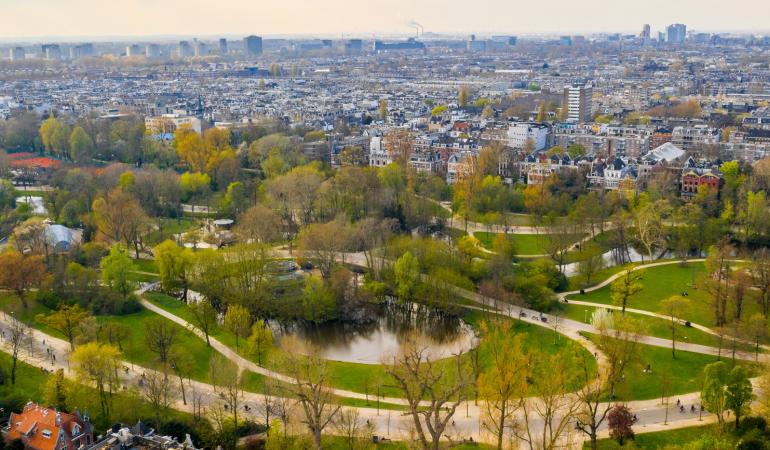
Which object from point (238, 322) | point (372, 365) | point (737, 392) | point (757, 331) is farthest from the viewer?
point (238, 322)

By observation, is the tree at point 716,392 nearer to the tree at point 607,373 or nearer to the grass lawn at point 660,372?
the tree at point 607,373

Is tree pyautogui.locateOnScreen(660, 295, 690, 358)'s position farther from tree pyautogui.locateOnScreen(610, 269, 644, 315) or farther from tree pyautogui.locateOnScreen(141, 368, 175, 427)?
tree pyautogui.locateOnScreen(141, 368, 175, 427)

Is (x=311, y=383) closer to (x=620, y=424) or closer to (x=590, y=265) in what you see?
(x=620, y=424)

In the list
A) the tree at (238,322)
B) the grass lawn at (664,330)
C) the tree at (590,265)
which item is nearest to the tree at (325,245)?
the tree at (238,322)

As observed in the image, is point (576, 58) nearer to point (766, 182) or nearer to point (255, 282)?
point (766, 182)

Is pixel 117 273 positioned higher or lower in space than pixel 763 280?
lower

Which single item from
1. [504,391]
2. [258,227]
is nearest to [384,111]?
[258,227]

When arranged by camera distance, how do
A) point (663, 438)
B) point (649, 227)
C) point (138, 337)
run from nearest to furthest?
point (663, 438) < point (138, 337) < point (649, 227)
